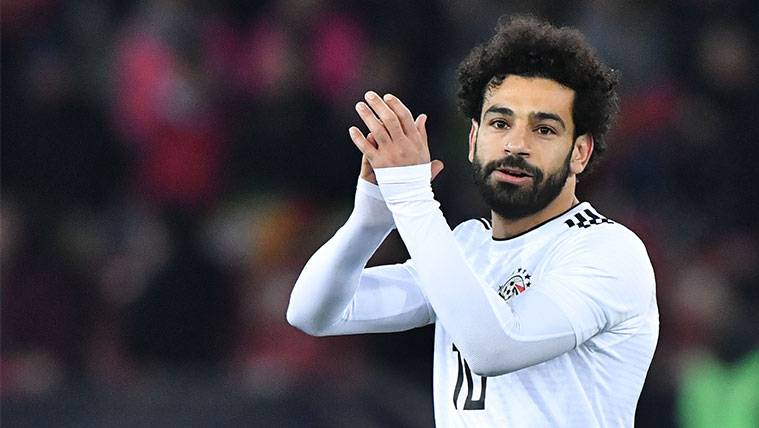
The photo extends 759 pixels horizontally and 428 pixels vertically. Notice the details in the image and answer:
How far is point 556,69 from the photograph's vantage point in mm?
3266

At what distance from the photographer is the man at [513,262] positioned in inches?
109

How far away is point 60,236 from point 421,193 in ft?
15.5

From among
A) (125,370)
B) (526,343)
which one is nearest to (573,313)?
(526,343)

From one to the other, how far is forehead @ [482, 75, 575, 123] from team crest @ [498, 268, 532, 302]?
391mm

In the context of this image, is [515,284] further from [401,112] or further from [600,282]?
[401,112]

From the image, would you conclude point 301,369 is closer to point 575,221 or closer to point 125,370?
point 125,370

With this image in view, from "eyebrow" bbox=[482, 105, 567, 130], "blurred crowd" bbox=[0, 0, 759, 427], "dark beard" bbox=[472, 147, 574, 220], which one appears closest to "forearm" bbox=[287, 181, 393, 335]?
"dark beard" bbox=[472, 147, 574, 220]

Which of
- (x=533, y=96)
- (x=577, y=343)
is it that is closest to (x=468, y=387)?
(x=577, y=343)

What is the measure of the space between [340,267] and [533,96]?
65 centimetres

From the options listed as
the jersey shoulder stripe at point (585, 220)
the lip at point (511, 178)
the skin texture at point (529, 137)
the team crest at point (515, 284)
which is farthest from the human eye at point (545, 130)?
the team crest at point (515, 284)

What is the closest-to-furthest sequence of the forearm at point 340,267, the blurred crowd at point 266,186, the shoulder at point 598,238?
the shoulder at point 598,238 → the forearm at point 340,267 → the blurred crowd at point 266,186

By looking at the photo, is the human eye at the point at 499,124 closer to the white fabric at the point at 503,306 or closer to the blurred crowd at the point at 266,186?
the white fabric at the point at 503,306

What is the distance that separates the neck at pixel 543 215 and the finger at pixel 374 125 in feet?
1.91

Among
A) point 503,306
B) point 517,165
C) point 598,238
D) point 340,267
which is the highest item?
point 517,165
